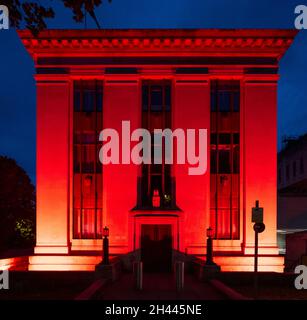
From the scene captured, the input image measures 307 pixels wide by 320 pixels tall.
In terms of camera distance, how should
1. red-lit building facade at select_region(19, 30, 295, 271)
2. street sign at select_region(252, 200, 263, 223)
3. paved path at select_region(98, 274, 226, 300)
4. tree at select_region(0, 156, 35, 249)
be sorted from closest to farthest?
street sign at select_region(252, 200, 263, 223), paved path at select_region(98, 274, 226, 300), red-lit building facade at select_region(19, 30, 295, 271), tree at select_region(0, 156, 35, 249)

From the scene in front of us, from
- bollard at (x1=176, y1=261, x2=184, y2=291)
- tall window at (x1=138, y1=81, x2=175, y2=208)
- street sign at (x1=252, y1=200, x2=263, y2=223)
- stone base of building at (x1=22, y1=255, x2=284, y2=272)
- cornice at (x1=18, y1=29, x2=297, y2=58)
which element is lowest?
stone base of building at (x1=22, y1=255, x2=284, y2=272)

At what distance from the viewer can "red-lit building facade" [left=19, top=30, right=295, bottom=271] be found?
30.4 meters

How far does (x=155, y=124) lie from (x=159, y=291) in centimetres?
1196

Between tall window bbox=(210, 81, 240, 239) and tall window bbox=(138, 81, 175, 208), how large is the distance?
2384 mm

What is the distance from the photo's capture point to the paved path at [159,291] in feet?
64.2

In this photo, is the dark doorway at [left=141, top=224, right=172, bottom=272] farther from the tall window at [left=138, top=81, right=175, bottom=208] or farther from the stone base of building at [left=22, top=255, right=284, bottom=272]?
the stone base of building at [left=22, top=255, right=284, bottom=272]

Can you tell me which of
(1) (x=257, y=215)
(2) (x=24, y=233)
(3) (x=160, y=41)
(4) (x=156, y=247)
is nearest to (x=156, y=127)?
(3) (x=160, y=41)

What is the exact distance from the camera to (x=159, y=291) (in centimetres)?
2141

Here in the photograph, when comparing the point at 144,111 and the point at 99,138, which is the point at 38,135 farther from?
the point at 144,111

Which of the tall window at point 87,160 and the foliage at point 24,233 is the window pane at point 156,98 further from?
the foliage at point 24,233

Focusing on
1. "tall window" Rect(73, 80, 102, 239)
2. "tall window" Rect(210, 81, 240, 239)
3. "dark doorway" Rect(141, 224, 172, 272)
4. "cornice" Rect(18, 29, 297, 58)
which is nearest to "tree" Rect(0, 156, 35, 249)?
"tall window" Rect(73, 80, 102, 239)

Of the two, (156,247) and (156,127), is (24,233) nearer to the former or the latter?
(156,247)

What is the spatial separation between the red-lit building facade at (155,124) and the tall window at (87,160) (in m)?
0.05

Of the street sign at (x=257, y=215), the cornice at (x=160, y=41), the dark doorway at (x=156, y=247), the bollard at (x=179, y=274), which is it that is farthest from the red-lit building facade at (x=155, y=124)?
the street sign at (x=257, y=215)
